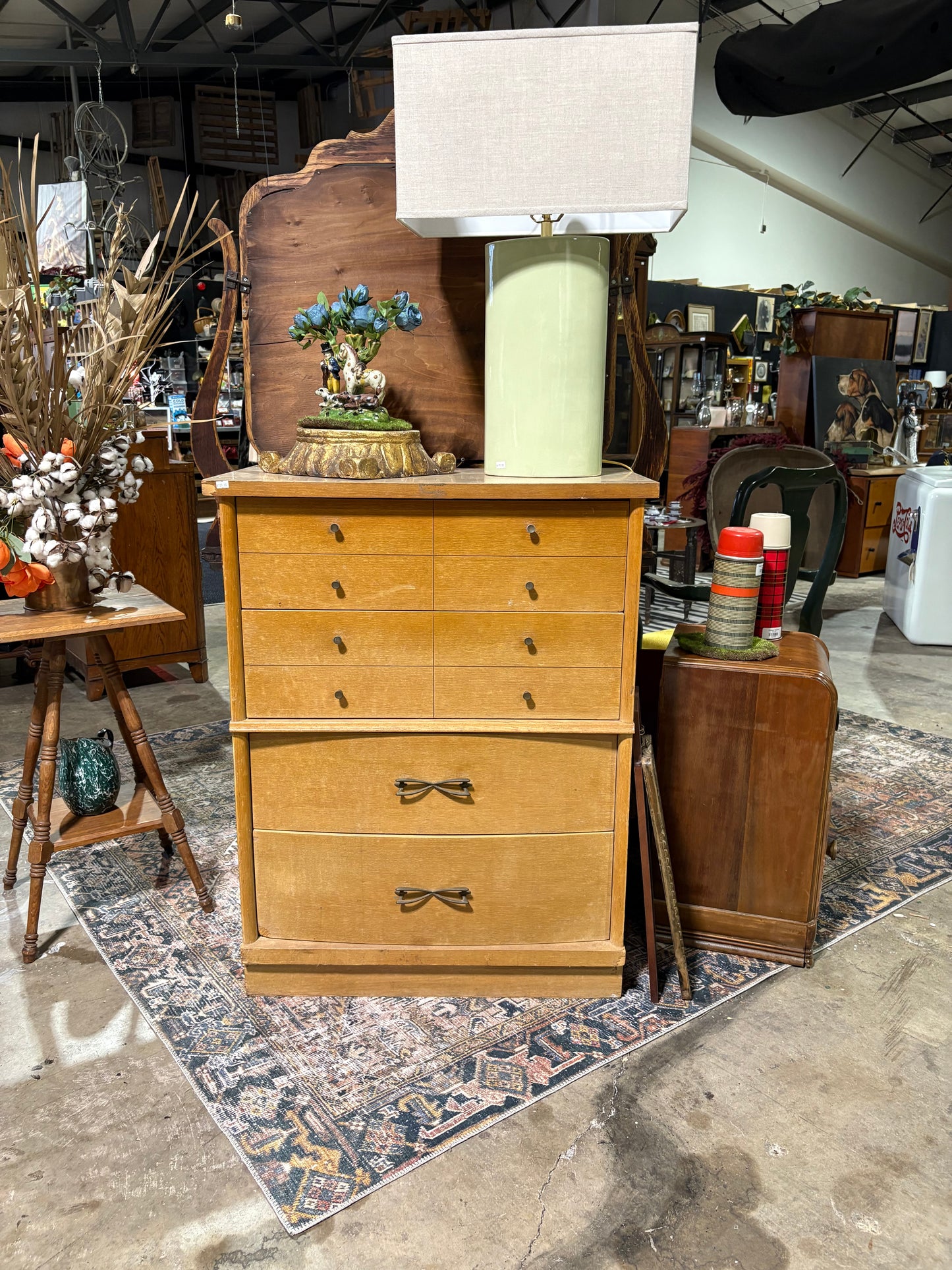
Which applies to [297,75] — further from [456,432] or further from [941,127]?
[456,432]

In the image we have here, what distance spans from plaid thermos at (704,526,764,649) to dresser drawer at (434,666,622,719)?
0.39 metres

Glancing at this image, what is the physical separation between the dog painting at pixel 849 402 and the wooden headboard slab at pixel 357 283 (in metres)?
5.86

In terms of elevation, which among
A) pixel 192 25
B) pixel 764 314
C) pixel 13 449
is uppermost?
pixel 192 25

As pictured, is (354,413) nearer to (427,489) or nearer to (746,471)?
(427,489)

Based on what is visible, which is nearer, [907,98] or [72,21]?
[72,21]

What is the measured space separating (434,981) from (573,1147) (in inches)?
19.9

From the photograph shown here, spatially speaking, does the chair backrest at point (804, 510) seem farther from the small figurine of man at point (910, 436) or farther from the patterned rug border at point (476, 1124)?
the small figurine of man at point (910, 436)

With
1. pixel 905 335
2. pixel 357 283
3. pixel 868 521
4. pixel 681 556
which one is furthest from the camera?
pixel 905 335

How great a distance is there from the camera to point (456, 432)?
2.08 m

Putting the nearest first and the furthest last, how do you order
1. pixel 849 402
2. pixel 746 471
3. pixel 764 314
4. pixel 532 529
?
1. pixel 532 529
2. pixel 746 471
3. pixel 849 402
4. pixel 764 314

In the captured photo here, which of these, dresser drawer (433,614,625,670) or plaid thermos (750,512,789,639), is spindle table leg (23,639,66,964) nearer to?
dresser drawer (433,614,625,670)

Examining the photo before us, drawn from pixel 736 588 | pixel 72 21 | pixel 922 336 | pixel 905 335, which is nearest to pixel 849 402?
pixel 905 335

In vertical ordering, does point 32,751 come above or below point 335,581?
below

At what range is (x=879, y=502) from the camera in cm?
673
